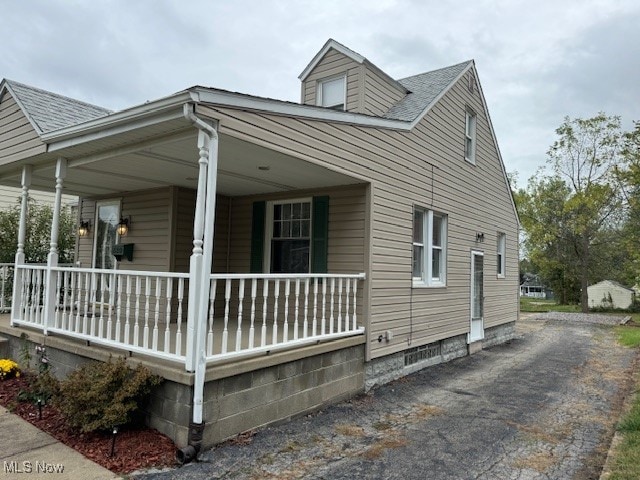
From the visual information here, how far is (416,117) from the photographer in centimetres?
793

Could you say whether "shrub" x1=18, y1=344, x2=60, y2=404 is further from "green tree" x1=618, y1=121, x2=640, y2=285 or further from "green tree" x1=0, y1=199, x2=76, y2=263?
"green tree" x1=618, y1=121, x2=640, y2=285

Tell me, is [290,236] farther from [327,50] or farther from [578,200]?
[578,200]

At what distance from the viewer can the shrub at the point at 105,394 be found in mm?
3906

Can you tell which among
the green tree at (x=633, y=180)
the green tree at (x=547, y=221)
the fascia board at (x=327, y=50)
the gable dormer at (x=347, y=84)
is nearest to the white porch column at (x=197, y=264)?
the gable dormer at (x=347, y=84)

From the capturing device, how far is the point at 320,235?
23.1 ft

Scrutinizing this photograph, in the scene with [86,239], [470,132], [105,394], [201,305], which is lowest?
[105,394]

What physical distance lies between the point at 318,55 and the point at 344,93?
113cm

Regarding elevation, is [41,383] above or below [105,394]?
below

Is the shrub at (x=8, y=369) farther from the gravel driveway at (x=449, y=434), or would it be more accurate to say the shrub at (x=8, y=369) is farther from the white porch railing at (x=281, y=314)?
the gravel driveway at (x=449, y=434)

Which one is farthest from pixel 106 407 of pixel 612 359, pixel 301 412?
pixel 612 359

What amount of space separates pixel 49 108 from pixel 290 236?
4.38 meters

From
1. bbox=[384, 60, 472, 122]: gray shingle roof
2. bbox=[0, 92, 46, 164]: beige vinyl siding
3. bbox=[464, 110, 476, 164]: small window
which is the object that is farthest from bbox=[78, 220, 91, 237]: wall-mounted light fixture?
bbox=[464, 110, 476, 164]: small window

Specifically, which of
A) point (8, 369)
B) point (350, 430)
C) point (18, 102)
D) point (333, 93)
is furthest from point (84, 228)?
point (350, 430)

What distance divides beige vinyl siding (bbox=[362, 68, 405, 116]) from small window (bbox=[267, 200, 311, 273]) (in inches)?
96.0
